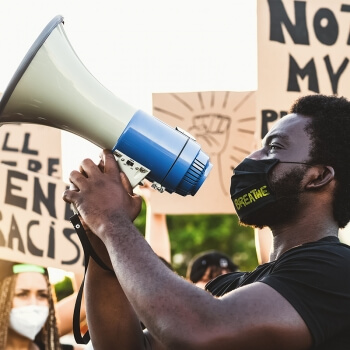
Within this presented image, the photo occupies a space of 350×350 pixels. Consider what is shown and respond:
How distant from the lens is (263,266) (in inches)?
85.5

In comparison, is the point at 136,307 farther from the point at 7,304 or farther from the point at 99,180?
the point at 7,304

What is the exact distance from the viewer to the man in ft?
5.83

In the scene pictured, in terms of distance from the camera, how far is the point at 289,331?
1.80 m

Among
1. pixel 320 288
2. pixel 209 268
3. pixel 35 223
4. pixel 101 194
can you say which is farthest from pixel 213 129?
pixel 320 288

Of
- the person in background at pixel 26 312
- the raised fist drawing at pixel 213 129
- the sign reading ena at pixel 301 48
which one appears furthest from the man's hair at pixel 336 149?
the person in background at pixel 26 312

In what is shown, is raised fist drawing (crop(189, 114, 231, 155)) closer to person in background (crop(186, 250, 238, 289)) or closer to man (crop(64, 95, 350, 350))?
person in background (crop(186, 250, 238, 289))

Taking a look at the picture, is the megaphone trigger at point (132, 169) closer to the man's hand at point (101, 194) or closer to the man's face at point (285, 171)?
the man's hand at point (101, 194)

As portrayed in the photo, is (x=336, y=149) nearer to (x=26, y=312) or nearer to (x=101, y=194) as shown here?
(x=101, y=194)

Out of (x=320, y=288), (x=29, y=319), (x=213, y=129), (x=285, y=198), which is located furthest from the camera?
(x=213, y=129)

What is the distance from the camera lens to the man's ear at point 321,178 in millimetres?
2205

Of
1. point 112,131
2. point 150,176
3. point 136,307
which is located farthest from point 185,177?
point 136,307

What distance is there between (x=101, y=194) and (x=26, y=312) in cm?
287

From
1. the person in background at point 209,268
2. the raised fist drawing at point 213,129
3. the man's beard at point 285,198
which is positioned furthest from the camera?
the person in background at point 209,268

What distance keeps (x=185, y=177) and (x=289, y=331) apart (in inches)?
21.5
